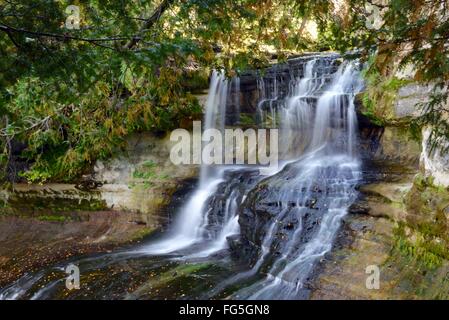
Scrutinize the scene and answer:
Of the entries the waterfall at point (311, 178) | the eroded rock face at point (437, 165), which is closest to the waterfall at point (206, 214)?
the waterfall at point (311, 178)

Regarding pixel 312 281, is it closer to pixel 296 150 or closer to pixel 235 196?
pixel 235 196

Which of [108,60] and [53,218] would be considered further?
[53,218]

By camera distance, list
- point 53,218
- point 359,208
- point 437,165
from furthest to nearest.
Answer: point 53,218 < point 359,208 < point 437,165

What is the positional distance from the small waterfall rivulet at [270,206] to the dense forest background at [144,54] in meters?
1.09

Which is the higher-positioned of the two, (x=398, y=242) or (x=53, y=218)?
(x=398, y=242)

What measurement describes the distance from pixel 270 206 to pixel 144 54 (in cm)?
446

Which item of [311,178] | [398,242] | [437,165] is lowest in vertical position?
[398,242]

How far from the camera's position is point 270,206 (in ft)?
24.4

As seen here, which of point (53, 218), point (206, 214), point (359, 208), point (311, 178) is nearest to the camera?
point (359, 208)

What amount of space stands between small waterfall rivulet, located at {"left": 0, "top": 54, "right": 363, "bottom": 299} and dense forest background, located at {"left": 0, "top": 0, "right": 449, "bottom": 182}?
1085 mm

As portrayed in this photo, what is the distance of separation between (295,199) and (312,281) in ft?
6.37

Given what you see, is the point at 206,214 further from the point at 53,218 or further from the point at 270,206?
the point at 53,218

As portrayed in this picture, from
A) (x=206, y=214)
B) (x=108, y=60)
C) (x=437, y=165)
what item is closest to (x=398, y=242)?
(x=437, y=165)

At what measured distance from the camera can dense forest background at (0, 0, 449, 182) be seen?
3.66 meters
